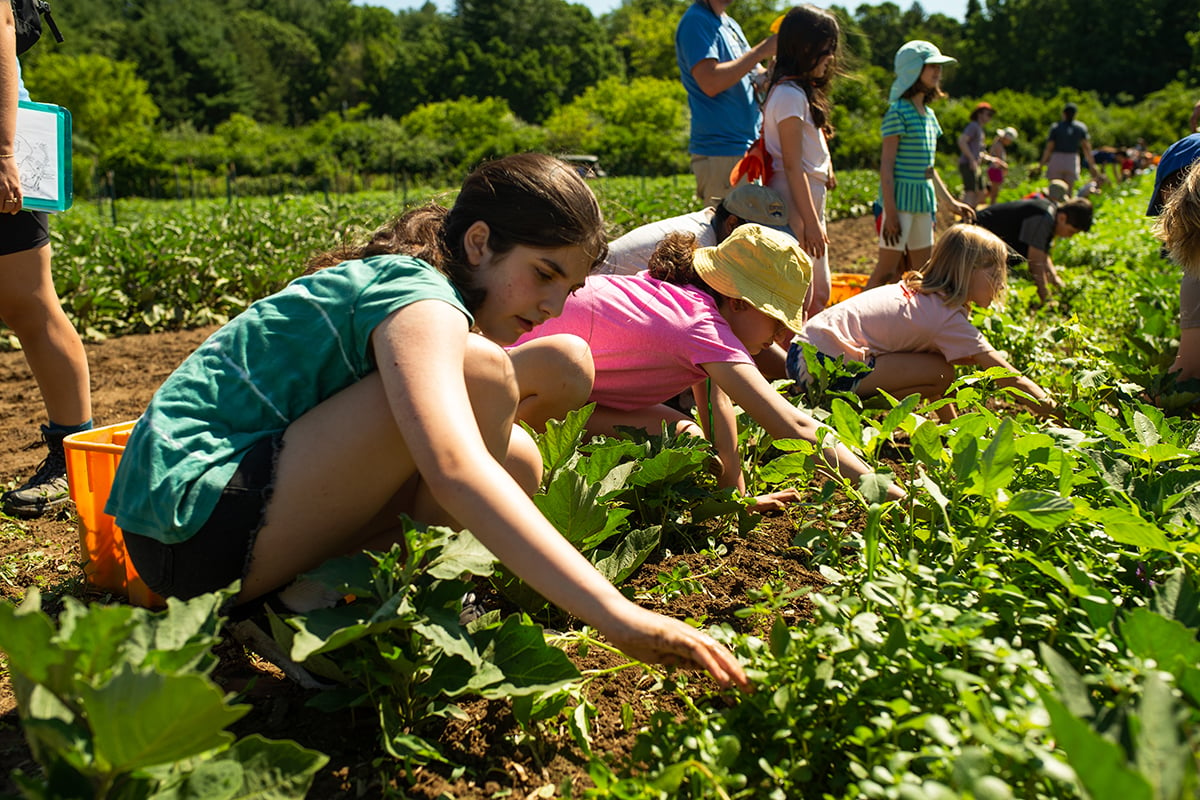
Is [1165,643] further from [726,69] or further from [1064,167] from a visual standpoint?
[1064,167]

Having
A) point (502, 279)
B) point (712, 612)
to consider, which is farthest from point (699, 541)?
point (502, 279)

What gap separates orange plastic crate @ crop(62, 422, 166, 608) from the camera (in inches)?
75.8

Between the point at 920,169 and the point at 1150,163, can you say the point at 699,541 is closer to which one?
the point at 920,169

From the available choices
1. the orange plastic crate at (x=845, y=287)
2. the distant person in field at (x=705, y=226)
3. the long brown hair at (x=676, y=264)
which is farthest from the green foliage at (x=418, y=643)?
the orange plastic crate at (x=845, y=287)

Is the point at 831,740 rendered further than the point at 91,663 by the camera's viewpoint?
Yes

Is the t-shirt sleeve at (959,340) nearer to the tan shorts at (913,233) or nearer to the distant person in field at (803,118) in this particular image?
the distant person in field at (803,118)

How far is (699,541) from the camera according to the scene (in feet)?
7.50

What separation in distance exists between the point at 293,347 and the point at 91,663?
0.68 m

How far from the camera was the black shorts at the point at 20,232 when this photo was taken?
2.53 metres

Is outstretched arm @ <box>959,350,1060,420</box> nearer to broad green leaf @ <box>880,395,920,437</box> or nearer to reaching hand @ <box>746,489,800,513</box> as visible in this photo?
reaching hand @ <box>746,489,800,513</box>

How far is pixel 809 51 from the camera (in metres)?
3.79

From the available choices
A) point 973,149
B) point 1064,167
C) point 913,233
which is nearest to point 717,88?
point 913,233

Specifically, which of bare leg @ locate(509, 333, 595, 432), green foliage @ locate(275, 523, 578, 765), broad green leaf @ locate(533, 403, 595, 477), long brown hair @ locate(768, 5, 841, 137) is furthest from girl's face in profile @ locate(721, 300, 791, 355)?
long brown hair @ locate(768, 5, 841, 137)

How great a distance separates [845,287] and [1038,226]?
175 centimetres
